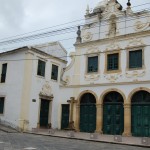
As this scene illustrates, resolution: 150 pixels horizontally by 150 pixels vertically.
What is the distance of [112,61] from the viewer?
2372 centimetres

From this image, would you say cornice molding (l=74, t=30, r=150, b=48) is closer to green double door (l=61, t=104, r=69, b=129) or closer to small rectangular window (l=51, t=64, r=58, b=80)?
small rectangular window (l=51, t=64, r=58, b=80)

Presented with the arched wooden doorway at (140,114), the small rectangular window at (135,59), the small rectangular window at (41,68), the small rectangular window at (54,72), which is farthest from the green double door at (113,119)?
the small rectangular window at (41,68)

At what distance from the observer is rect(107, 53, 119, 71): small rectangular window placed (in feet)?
77.0

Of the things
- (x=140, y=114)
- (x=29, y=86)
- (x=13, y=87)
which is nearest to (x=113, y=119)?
(x=140, y=114)

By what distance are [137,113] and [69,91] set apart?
648cm

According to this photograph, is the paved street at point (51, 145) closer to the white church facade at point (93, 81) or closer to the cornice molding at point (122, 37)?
the white church facade at point (93, 81)

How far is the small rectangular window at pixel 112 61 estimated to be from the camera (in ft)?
77.0

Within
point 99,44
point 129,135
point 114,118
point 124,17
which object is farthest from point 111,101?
point 124,17

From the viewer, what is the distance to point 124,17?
24016 mm

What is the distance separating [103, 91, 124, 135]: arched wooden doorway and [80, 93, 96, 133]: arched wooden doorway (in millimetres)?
1022

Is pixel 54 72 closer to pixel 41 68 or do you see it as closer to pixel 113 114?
pixel 41 68

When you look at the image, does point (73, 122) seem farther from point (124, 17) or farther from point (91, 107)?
point (124, 17)

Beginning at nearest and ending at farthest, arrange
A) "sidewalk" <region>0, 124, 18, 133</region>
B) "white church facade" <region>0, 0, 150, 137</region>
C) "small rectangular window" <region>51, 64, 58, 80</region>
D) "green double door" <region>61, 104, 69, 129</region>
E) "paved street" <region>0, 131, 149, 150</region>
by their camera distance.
A: 1. "paved street" <region>0, 131, 149, 150</region>
2. "sidewalk" <region>0, 124, 18, 133</region>
3. "white church facade" <region>0, 0, 150, 137</region>
4. "green double door" <region>61, 104, 69, 129</region>
5. "small rectangular window" <region>51, 64, 58, 80</region>

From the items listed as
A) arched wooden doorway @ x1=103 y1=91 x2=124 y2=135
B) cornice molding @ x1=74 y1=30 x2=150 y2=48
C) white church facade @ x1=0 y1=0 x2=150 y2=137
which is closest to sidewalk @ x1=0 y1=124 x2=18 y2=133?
white church facade @ x1=0 y1=0 x2=150 y2=137
